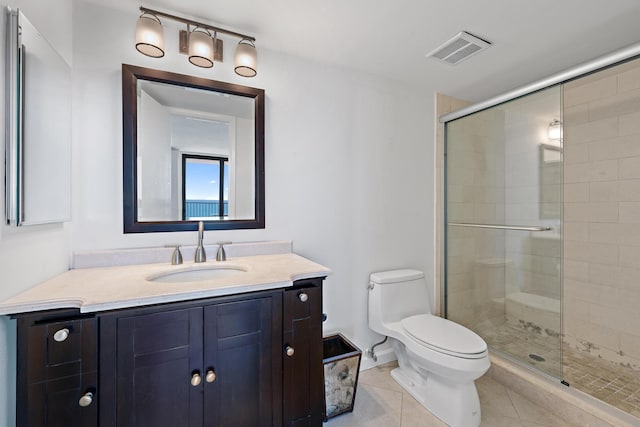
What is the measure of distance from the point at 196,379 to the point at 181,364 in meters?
0.08

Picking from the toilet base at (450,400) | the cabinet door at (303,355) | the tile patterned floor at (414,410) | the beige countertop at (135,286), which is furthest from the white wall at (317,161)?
the cabinet door at (303,355)

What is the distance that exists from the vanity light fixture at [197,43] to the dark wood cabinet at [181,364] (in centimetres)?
119

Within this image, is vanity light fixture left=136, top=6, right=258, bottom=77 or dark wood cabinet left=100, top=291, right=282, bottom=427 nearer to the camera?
dark wood cabinet left=100, top=291, right=282, bottom=427

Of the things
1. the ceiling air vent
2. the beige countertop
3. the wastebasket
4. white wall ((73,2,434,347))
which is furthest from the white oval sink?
the ceiling air vent

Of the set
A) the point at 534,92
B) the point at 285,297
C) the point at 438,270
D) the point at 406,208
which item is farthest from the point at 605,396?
the point at 285,297

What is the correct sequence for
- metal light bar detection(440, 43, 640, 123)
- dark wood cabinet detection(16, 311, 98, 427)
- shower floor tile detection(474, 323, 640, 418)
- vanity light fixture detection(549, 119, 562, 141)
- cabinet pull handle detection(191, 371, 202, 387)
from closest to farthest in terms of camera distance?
1. dark wood cabinet detection(16, 311, 98, 427)
2. cabinet pull handle detection(191, 371, 202, 387)
3. metal light bar detection(440, 43, 640, 123)
4. shower floor tile detection(474, 323, 640, 418)
5. vanity light fixture detection(549, 119, 562, 141)

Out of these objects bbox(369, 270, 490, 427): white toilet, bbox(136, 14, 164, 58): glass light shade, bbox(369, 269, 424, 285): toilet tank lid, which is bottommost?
bbox(369, 270, 490, 427): white toilet

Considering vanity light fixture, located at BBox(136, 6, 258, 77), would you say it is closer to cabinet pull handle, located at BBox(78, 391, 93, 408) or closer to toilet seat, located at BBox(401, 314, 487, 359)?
cabinet pull handle, located at BBox(78, 391, 93, 408)

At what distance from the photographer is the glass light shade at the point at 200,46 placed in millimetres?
1405

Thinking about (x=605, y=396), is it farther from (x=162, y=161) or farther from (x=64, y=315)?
(x=162, y=161)

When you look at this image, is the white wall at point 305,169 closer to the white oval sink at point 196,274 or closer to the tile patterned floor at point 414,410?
the white oval sink at point 196,274

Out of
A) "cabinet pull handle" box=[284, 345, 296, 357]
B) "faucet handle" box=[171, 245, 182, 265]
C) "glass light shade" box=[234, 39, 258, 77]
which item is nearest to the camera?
"cabinet pull handle" box=[284, 345, 296, 357]

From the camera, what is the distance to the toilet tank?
75.5 inches

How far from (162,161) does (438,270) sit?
2163 millimetres
